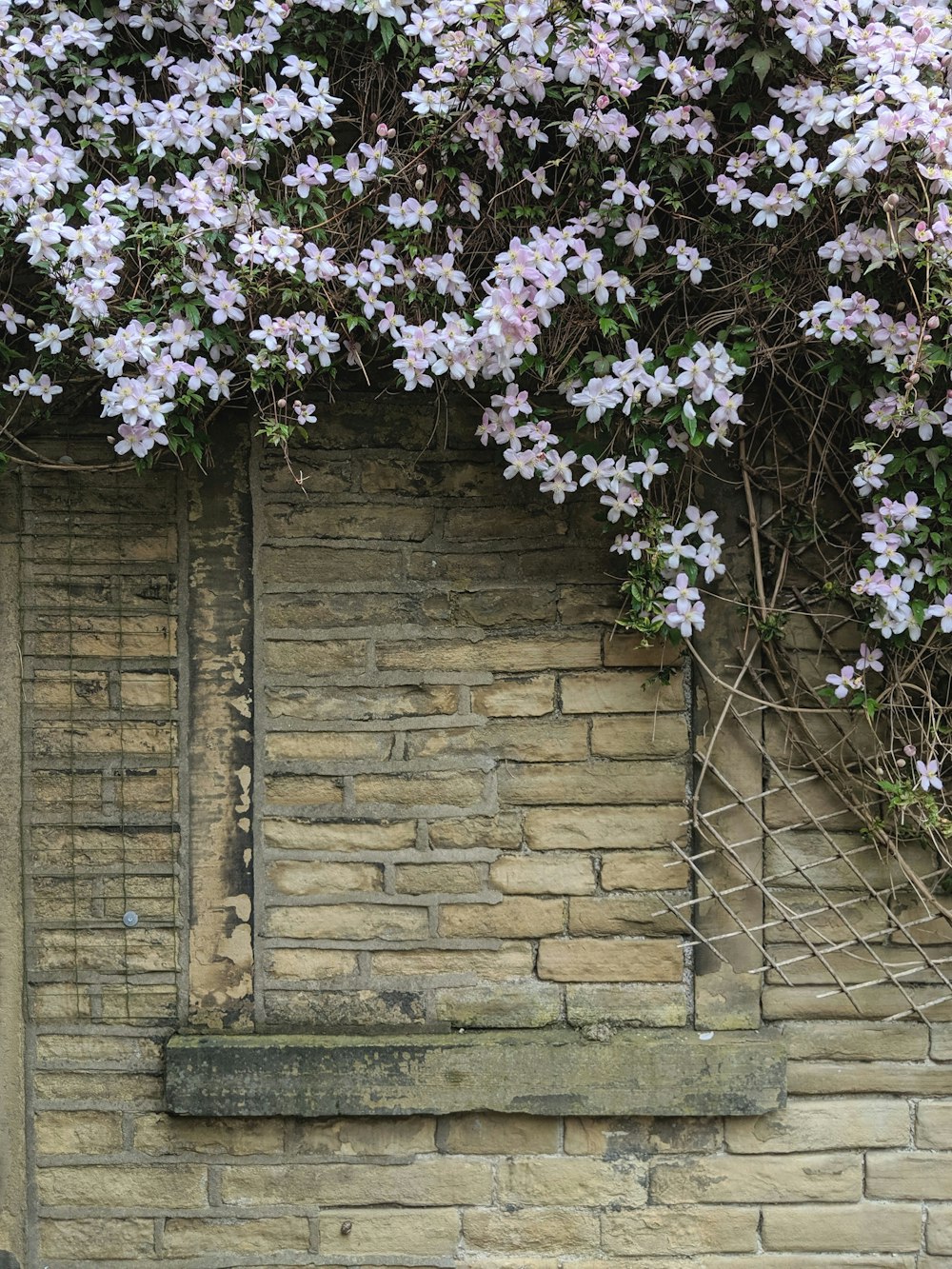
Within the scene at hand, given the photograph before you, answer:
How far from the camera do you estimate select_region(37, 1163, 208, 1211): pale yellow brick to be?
2654 millimetres

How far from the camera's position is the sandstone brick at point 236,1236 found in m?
2.65

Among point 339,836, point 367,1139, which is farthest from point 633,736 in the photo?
point 367,1139

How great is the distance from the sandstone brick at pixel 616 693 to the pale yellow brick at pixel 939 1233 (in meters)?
1.50

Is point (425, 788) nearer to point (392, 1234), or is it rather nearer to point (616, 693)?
point (616, 693)

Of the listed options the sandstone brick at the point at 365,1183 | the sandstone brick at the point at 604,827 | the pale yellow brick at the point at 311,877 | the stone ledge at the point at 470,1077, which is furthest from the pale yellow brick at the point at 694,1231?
the pale yellow brick at the point at 311,877

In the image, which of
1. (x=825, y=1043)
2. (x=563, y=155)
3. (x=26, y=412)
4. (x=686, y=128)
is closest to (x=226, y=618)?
(x=26, y=412)

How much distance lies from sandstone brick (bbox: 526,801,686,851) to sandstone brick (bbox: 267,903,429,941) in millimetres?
369

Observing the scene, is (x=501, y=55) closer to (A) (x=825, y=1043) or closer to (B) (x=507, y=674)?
(B) (x=507, y=674)

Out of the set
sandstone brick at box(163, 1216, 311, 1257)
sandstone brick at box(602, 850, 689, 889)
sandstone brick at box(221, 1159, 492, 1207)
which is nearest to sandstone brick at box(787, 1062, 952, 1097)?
sandstone brick at box(602, 850, 689, 889)

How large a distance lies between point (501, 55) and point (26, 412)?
144 centimetres

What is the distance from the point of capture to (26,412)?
2.63m

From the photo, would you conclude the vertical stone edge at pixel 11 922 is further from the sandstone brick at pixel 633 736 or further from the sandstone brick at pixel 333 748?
the sandstone brick at pixel 633 736

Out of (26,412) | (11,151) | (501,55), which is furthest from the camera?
(26,412)

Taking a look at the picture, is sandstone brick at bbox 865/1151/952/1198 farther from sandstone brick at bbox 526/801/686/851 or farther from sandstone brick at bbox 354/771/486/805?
sandstone brick at bbox 354/771/486/805
